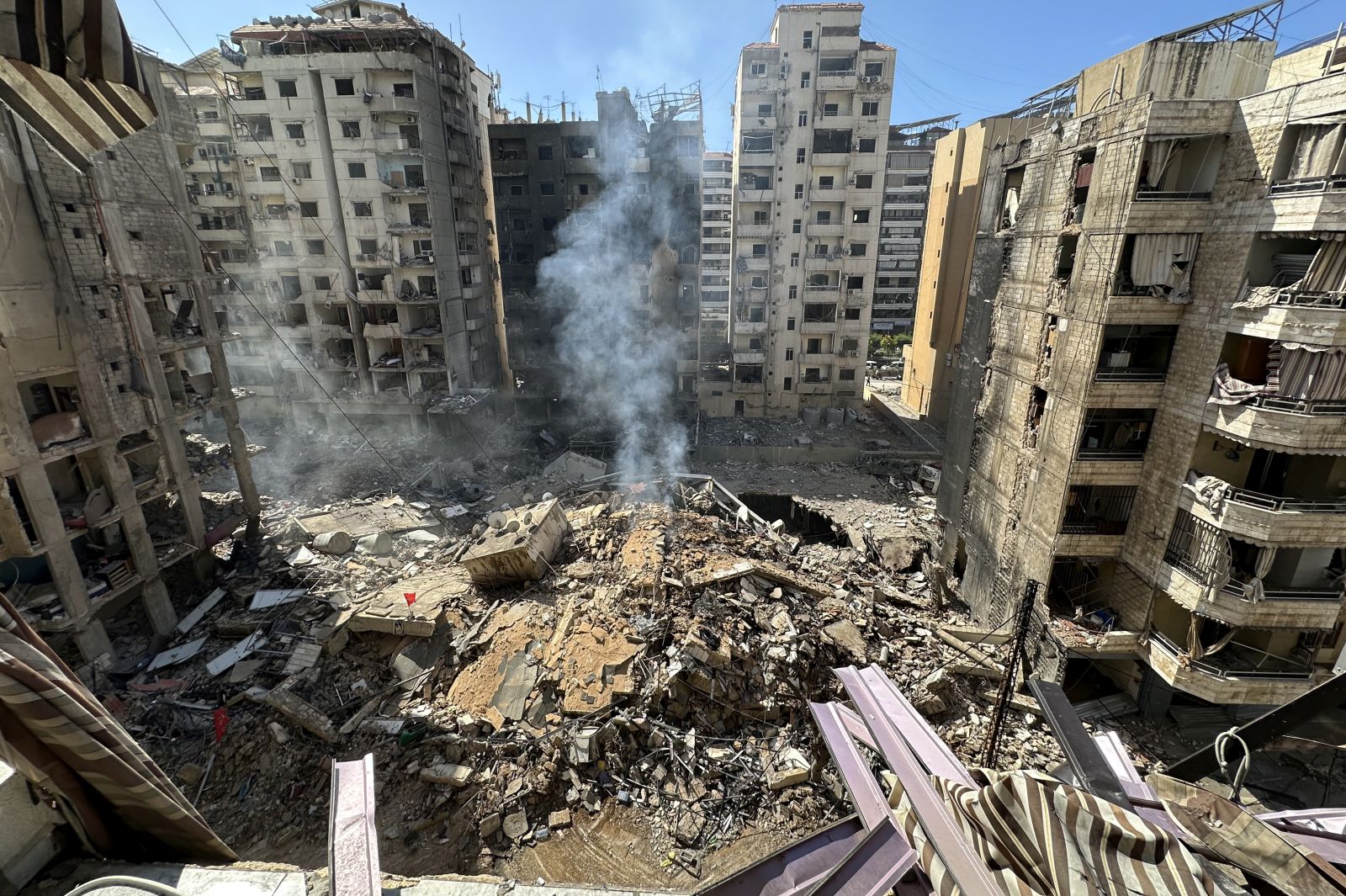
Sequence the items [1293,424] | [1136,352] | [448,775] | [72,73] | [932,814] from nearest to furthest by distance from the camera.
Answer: [72,73]
[932,814]
[1293,424]
[448,775]
[1136,352]

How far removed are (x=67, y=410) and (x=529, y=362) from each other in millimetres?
26524

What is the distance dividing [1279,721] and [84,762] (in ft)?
29.3

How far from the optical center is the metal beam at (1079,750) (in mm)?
→ 5191

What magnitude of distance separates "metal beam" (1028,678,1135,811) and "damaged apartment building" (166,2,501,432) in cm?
2919

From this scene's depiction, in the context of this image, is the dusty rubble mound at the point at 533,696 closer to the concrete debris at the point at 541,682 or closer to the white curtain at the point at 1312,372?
the concrete debris at the point at 541,682

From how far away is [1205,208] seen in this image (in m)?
12.1

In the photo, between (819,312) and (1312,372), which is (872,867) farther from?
(819,312)

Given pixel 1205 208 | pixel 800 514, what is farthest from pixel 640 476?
pixel 1205 208

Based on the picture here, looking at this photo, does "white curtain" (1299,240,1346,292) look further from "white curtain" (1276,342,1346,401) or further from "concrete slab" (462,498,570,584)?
"concrete slab" (462,498,570,584)

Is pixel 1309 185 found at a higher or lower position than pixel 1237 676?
higher

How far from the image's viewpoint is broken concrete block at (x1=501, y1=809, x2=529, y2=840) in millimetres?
10891

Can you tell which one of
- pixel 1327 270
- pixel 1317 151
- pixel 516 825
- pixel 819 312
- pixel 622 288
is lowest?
pixel 516 825

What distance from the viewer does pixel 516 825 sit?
432 inches

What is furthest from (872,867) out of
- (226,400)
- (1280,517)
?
(226,400)
